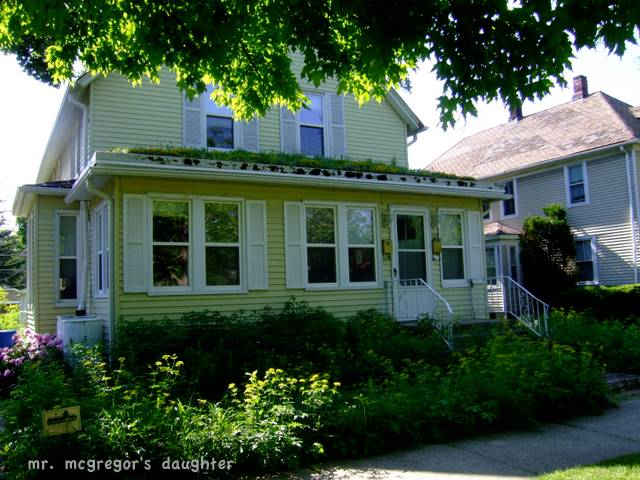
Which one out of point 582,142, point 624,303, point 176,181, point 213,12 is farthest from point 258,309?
point 582,142

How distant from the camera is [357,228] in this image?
12.0 metres

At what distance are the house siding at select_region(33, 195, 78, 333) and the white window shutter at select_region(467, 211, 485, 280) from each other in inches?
360

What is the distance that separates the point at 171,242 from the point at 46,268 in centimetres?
387

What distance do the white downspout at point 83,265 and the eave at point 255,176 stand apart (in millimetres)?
445

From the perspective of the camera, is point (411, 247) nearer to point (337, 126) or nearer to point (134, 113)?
point (337, 126)

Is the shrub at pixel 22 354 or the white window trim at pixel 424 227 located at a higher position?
the white window trim at pixel 424 227

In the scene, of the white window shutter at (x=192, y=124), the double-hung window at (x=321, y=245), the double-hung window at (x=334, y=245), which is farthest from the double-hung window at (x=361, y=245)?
the white window shutter at (x=192, y=124)

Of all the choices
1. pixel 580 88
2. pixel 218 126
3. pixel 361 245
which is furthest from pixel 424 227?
pixel 580 88

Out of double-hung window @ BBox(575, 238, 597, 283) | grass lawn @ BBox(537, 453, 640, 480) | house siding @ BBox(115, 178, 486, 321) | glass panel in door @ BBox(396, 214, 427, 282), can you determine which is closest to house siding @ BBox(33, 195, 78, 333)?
house siding @ BBox(115, 178, 486, 321)

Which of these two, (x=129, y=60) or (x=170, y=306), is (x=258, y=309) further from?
(x=129, y=60)

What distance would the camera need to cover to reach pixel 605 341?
10219 millimetres

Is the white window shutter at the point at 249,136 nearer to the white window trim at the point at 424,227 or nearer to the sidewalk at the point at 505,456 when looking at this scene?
the white window trim at the point at 424,227

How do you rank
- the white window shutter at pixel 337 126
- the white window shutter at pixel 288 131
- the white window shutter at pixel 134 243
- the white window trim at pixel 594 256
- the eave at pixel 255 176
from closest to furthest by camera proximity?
the eave at pixel 255 176
the white window shutter at pixel 134 243
the white window shutter at pixel 288 131
the white window shutter at pixel 337 126
the white window trim at pixel 594 256

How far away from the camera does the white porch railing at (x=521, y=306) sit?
36.0ft
